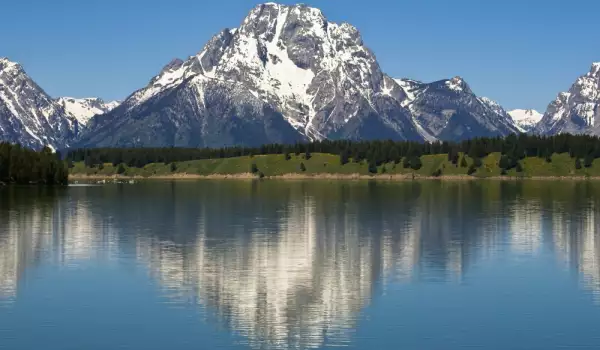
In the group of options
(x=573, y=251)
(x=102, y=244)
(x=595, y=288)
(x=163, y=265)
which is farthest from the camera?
(x=102, y=244)

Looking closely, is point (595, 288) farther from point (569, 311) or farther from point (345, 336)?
point (345, 336)

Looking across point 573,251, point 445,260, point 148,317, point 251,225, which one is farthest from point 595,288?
point 251,225

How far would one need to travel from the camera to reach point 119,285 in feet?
245

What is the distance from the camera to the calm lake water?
181 feet

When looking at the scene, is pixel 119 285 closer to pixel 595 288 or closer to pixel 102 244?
pixel 102 244

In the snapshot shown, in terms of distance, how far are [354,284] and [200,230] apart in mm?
54342

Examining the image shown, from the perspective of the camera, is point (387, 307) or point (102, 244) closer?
point (387, 307)

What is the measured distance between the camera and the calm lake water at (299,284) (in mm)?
55062

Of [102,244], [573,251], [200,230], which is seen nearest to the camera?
[573,251]

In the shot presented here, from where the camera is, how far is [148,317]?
200 ft

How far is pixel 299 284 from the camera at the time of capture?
73.4 meters

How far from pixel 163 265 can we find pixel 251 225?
157 feet

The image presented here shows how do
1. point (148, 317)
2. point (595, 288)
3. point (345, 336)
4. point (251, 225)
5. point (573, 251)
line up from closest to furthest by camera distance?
1. point (345, 336)
2. point (148, 317)
3. point (595, 288)
4. point (573, 251)
5. point (251, 225)

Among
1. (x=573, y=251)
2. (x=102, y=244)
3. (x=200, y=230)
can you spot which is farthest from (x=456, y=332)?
(x=200, y=230)
